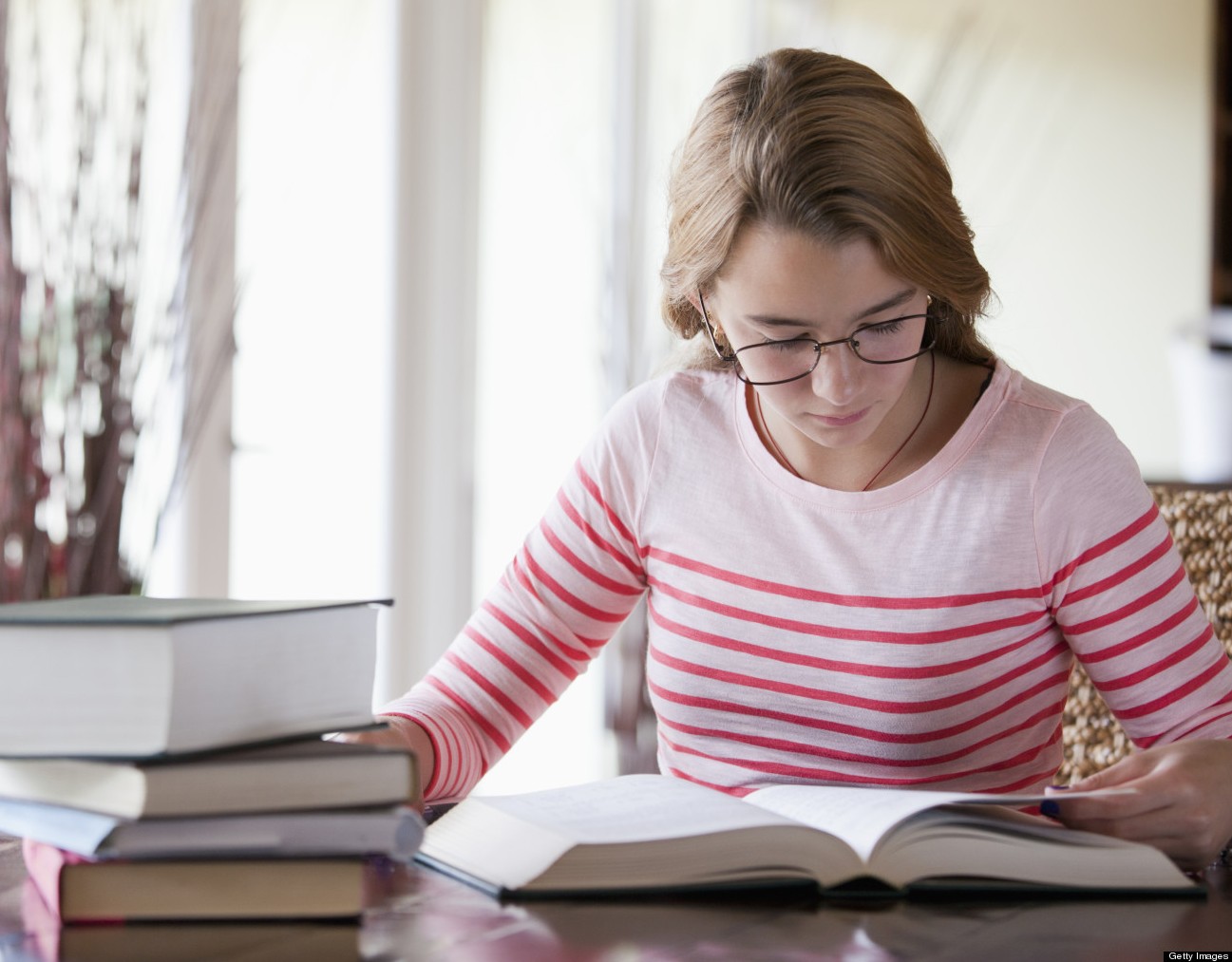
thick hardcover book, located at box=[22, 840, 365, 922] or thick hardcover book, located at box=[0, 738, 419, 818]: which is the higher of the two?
thick hardcover book, located at box=[0, 738, 419, 818]

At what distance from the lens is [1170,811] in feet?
3.28

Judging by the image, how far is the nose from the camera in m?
1.20

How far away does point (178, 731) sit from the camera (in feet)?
2.47

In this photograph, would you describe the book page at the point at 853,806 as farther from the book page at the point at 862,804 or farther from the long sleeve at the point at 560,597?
the long sleeve at the point at 560,597

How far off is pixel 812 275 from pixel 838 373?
8 centimetres

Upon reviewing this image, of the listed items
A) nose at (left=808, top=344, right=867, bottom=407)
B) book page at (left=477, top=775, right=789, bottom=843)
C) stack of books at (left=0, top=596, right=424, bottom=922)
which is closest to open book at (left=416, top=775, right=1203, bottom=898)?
book page at (left=477, top=775, right=789, bottom=843)

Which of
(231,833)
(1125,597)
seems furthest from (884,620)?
(231,833)

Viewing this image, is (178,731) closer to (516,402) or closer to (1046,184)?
(516,402)

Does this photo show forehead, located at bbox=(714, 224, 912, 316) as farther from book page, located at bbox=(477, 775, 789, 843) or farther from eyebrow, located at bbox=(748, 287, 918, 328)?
book page, located at bbox=(477, 775, 789, 843)

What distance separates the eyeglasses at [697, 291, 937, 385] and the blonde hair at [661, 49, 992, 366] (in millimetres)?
42

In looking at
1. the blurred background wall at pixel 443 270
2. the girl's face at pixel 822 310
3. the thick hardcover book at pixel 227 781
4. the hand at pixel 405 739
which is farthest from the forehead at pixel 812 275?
the thick hardcover book at pixel 227 781

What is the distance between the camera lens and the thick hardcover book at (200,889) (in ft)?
2.56

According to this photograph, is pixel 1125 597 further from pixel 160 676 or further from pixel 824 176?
pixel 160 676

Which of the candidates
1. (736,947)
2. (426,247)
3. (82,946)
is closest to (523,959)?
(736,947)
